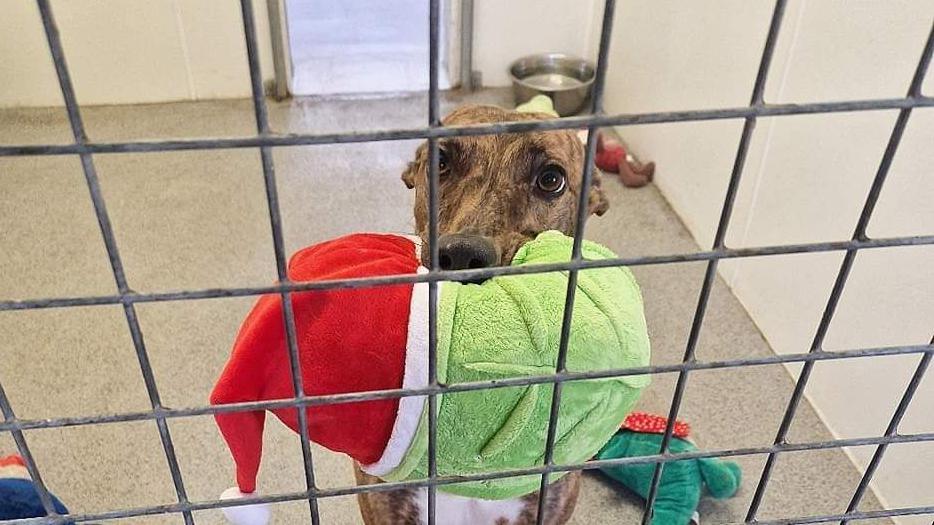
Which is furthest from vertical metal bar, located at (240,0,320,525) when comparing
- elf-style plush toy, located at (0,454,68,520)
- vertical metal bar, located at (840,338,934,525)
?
elf-style plush toy, located at (0,454,68,520)

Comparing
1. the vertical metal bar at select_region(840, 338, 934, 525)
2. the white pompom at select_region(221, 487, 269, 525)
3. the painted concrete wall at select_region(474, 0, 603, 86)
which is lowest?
the white pompom at select_region(221, 487, 269, 525)

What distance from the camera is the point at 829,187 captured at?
1.81m

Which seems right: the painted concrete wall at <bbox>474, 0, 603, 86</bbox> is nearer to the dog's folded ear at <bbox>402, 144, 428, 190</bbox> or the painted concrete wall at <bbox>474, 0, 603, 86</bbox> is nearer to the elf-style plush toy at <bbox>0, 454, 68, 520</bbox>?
the dog's folded ear at <bbox>402, 144, 428, 190</bbox>

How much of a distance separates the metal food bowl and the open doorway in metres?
0.28

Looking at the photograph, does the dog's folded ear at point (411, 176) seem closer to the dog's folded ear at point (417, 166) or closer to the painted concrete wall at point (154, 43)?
the dog's folded ear at point (417, 166)

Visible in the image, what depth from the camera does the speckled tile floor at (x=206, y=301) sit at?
1721mm

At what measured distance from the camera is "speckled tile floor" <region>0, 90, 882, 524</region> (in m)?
1.72

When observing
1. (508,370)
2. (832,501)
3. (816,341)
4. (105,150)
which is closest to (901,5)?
(832,501)

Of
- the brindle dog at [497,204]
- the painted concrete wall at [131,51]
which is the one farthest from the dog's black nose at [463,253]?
the painted concrete wall at [131,51]

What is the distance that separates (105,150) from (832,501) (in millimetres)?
1619

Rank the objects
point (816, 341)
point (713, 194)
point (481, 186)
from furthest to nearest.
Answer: point (713, 194) < point (481, 186) < point (816, 341)

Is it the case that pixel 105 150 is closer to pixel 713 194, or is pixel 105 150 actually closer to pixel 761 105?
pixel 761 105

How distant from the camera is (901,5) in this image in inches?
62.6

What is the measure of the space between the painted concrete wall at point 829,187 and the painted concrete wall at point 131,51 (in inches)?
66.0
